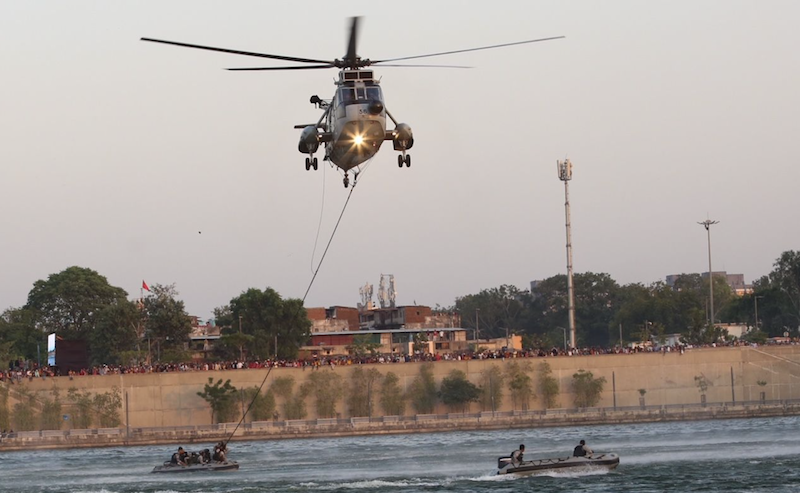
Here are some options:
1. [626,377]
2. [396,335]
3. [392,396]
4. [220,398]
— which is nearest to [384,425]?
[392,396]

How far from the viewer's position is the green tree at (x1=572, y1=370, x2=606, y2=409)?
397 ft

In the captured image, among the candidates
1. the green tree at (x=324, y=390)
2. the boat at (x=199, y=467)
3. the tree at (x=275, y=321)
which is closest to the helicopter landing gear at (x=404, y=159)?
the boat at (x=199, y=467)

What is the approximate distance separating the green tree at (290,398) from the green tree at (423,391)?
31.3 ft

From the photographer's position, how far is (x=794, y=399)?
4719 inches

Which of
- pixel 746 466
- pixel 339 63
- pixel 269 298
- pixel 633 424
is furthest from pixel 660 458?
pixel 269 298

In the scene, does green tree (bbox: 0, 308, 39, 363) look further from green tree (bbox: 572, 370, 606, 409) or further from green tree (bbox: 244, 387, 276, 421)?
green tree (bbox: 572, 370, 606, 409)

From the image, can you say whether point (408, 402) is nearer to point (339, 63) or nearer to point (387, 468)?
point (387, 468)

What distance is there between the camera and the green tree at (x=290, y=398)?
11975 cm

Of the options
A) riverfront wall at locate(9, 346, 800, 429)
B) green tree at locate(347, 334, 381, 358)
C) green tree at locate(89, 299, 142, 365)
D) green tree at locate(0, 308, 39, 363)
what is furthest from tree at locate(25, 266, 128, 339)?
riverfront wall at locate(9, 346, 800, 429)

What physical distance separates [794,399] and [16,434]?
2564 inches

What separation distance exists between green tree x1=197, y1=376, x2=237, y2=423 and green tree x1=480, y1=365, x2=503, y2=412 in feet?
71.6

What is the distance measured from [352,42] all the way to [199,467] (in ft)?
123

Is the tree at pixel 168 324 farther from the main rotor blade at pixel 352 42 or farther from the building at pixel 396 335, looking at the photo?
the main rotor blade at pixel 352 42

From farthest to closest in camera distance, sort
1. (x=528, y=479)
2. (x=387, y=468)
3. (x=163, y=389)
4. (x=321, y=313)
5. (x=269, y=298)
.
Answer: (x=321, y=313) < (x=269, y=298) < (x=163, y=389) < (x=387, y=468) < (x=528, y=479)
